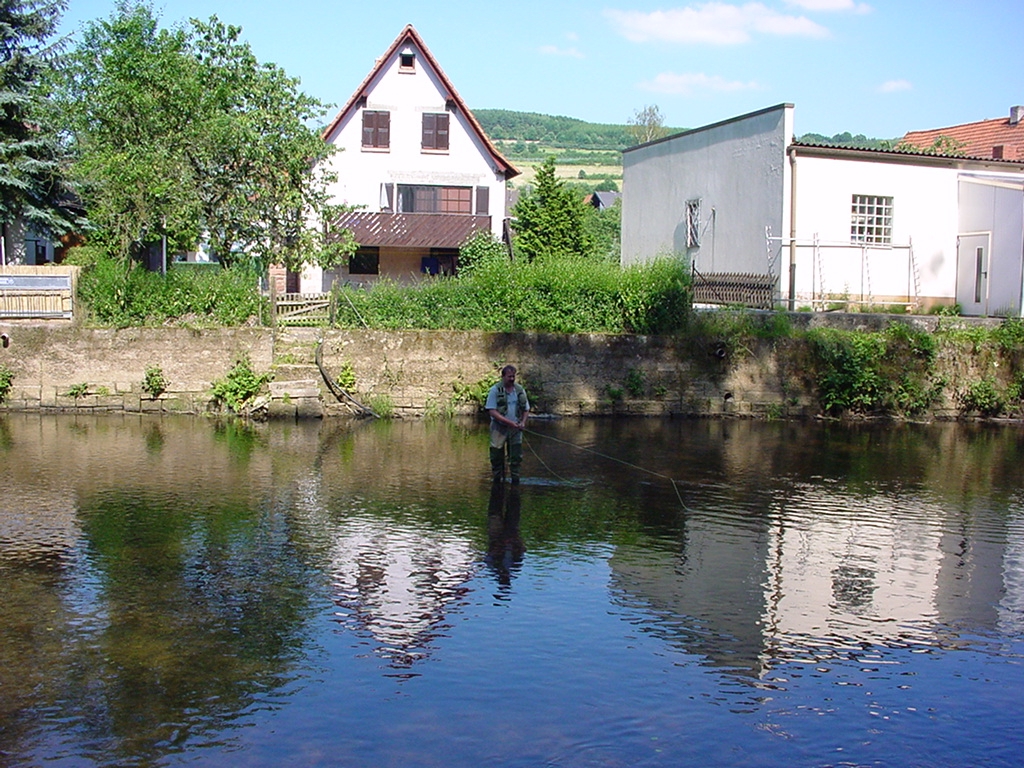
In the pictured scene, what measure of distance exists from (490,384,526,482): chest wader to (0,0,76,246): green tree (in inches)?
935

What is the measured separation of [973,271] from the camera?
30.8 meters

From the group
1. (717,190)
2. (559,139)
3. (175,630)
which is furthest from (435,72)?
(559,139)

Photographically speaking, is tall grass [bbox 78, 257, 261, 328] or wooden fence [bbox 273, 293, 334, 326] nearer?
tall grass [bbox 78, 257, 261, 328]

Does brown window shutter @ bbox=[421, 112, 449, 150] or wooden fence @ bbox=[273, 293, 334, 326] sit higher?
brown window shutter @ bbox=[421, 112, 449, 150]

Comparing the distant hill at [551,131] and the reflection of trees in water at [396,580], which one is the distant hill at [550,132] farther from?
the reflection of trees in water at [396,580]

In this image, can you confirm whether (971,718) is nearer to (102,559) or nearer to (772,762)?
(772,762)

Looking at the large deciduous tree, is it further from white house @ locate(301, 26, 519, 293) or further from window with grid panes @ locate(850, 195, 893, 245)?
window with grid panes @ locate(850, 195, 893, 245)

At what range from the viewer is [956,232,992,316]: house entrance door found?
30469mm

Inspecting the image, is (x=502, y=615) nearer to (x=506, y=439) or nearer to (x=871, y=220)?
(x=506, y=439)

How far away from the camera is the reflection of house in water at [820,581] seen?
9195mm

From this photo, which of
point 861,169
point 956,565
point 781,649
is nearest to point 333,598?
point 781,649

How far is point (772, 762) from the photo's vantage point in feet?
22.3

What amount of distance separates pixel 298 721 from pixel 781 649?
13.8 ft

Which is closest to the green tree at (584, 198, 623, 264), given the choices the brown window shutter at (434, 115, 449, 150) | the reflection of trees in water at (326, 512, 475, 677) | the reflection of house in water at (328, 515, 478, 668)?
the brown window shutter at (434, 115, 449, 150)
